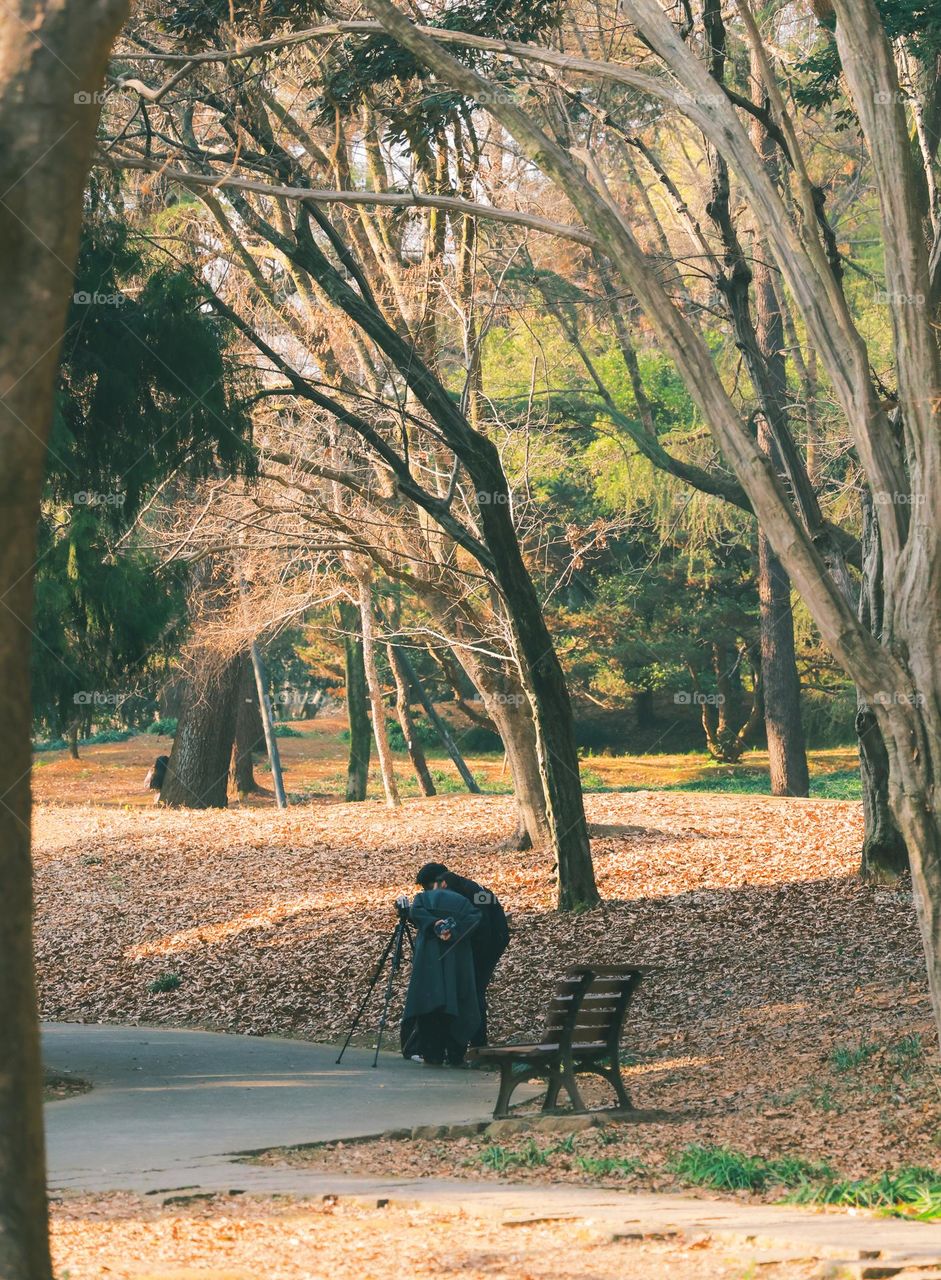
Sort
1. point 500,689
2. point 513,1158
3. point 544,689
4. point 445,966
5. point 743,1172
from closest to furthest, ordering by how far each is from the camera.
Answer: point 743,1172 < point 513,1158 < point 445,966 < point 544,689 < point 500,689

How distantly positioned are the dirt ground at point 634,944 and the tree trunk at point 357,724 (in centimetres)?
661

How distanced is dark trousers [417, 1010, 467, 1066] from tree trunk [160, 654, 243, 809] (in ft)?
55.8

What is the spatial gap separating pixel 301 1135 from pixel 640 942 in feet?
22.2

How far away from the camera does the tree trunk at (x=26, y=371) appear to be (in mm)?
3936

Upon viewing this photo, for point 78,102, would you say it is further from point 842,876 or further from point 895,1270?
point 842,876

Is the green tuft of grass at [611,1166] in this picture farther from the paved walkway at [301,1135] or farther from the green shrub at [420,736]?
the green shrub at [420,736]

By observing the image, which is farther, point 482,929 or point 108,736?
point 108,736

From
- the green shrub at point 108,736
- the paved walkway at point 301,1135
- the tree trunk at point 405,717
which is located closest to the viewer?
the paved walkway at point 301,1135

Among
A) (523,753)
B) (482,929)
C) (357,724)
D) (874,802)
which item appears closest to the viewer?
(482,929)

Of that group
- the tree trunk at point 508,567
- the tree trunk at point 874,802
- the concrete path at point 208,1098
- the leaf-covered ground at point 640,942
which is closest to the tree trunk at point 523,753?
the leaf-covered ground at point 640,942

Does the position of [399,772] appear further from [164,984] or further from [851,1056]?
[851,1056]

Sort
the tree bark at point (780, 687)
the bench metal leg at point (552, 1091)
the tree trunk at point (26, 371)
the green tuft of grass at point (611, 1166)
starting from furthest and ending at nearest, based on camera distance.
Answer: the tree bark at point (780, 687), the bench metal leg at point (552, 1091), the green tuft of grass at point (611, 1166), the tree trunk at point (26, 371)

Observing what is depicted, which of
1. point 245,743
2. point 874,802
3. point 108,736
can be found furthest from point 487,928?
point 108,736

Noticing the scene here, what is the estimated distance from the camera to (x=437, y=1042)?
37.4 ft
